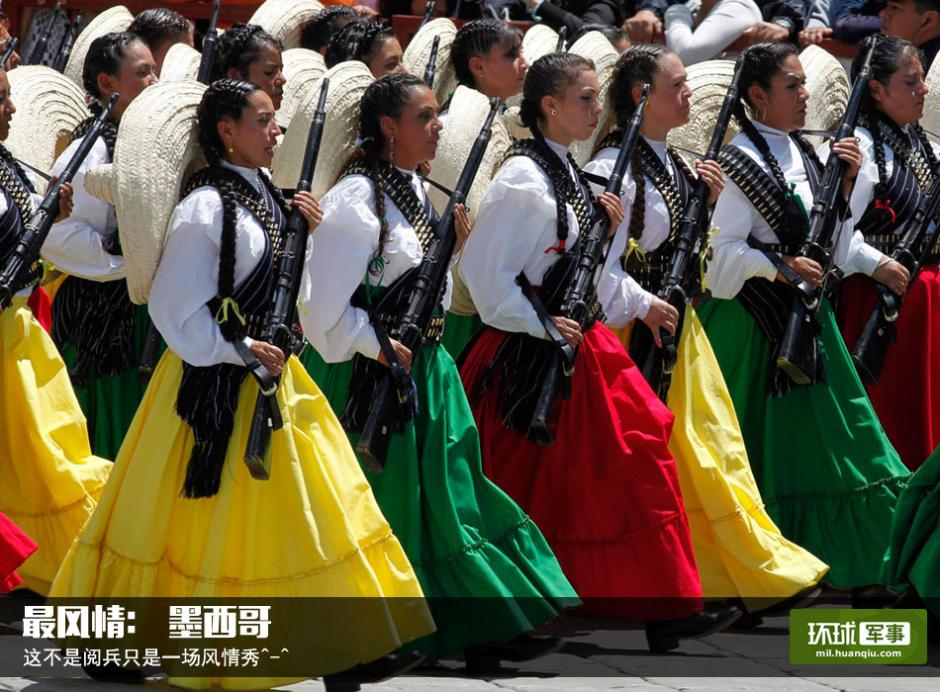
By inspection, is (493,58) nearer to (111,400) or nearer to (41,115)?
(41,115)

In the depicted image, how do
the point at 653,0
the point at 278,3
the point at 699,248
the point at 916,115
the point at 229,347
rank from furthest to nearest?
the point at 653,0 < the point at 278,3 < the point at 916,115 < the point at 699,248 < the point at 229,347

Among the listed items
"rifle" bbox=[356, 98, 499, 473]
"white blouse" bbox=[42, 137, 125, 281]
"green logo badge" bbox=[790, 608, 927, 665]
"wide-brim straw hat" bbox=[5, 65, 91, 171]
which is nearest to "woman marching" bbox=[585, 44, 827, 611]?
"green logo badge" bbox=[790, 608, 927, 665]

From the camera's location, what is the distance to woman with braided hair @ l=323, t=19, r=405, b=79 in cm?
932

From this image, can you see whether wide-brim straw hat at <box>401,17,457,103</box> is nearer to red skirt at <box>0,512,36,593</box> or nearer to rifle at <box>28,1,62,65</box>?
rifle at <box>28,1,62,65</box>

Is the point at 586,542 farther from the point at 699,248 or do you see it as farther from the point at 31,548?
the point at 31,548

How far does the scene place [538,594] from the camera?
6973 millimetres

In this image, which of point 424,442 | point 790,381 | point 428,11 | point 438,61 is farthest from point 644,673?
point 428,11

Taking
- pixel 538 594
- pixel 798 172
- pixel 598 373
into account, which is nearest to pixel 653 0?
pixel 798 172

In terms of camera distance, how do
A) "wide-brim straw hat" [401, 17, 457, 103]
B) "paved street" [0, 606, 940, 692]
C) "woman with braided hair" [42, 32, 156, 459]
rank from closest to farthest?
"paved street" [0, 606, 940, 692], "woman with braided hair" [42, 32, 156, 459], "wide-brim straw hat" [401, 17, 457, 103]

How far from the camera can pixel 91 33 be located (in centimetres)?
995

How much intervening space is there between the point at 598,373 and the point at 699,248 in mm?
772

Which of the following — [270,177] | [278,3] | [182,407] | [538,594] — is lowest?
[538,594]

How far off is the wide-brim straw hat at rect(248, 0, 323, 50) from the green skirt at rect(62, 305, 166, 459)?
2.24 m

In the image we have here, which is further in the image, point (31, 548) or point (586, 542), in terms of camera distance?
point (586, 542)
